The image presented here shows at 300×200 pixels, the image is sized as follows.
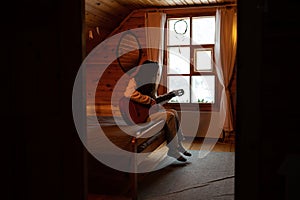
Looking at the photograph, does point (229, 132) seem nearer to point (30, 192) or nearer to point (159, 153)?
point (159, 153)

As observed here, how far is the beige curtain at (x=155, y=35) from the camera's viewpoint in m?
5.80

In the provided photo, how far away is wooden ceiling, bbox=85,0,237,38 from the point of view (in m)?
5.19

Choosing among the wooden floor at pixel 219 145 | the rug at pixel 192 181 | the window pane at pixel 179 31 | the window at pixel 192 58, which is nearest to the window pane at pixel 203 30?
the window at pixel 192 58

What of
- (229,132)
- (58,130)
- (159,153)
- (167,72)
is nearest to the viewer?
(58,130)

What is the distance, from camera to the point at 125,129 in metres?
3.32

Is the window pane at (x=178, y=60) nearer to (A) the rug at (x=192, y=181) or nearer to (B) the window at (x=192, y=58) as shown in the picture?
(B) the window at (x=192, y=58)

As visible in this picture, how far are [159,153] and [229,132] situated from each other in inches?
57.3

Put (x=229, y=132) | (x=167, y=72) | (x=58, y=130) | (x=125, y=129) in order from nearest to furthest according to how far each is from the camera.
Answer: (x=58, y=130)
(x=125, y=129)
(x=229, y=132)
(x=167, y=72)

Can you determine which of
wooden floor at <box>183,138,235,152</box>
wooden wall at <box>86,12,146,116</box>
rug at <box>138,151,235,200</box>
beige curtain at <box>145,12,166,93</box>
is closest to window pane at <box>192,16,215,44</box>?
beige curtain at <box>145,12,166,93</box>

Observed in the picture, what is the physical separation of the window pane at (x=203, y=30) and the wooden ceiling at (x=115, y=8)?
297mm

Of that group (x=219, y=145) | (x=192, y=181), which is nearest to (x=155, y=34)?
(x=219, y=145)

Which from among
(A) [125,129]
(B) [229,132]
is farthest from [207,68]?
(A) [125,129]

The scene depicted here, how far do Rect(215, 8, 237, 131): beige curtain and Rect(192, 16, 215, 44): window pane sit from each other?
0.23m

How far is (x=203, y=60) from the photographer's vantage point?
Result: 19.1 ft
